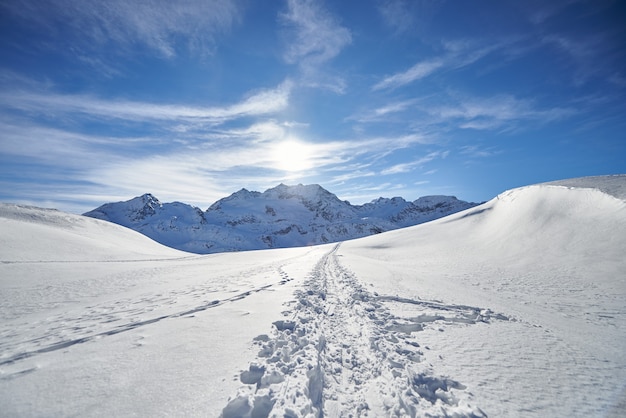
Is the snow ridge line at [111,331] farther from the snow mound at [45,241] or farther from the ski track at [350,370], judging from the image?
the snow mound at [45,241]

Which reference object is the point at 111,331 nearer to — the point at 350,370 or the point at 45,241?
the point at 350,370

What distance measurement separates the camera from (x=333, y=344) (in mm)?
4594

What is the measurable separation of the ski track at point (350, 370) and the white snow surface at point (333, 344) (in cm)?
2

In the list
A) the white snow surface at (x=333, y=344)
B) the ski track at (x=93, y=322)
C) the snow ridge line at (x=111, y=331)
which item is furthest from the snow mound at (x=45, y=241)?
the snow ridge line at (x=111, y=331)

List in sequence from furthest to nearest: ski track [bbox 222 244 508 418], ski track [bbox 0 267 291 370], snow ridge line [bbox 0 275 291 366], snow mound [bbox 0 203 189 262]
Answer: snow mound [bbox 0 203 189 262]
ski track [bbox 0 267 291 370]
snow ridge line [bbox 0 275 291 366]
ski track [bbox 222 244 508 418]

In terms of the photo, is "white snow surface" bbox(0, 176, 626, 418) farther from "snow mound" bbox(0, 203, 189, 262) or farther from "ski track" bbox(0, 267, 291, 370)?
"snow mound" bbox(0, 203, 189, 262)

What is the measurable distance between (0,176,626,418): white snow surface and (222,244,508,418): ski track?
21 mm

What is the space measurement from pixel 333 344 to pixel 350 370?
2.71ft

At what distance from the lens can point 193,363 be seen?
393 centimetres

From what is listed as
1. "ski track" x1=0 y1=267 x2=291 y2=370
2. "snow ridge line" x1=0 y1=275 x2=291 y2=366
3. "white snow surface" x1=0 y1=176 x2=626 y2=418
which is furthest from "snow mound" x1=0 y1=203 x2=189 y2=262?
"snow ridge line" x1=0 y1=275 x2=291 y2=366

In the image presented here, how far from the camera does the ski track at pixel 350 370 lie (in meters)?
2.96

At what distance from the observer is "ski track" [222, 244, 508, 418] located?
296 cm

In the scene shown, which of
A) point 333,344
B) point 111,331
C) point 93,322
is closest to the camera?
point 333,344

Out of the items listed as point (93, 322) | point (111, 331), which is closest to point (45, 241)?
point (93, 322)
